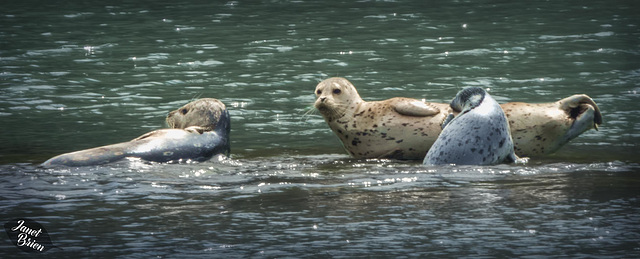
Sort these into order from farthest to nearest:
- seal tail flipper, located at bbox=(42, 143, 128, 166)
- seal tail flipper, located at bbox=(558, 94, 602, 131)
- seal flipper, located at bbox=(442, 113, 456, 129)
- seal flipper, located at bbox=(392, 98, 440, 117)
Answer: seal flipper, located at bbox=(392, 98, 440, 117) < seal tail flipper, located at bbox=(558, 94, 602, 131) < seal flipper, located at bbox=(442, 113, 456, 129) < seal tail flipper, located at bbox=(42, 143, 128, 166)

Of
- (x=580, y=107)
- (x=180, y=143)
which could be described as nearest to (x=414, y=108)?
(x=580, y=107)

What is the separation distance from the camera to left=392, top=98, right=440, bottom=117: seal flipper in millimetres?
11289

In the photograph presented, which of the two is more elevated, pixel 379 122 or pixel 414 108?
pixel 414 108

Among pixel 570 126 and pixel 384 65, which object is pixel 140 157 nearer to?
pixel 570 126

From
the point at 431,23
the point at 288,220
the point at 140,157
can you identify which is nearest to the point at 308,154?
the point at 140,157

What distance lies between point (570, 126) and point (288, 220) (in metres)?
4.11

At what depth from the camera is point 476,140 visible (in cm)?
1018

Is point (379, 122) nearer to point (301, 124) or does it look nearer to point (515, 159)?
point (515, 159)

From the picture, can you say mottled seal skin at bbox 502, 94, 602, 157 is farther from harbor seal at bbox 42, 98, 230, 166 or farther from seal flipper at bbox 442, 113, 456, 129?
harbor seal at bbox 42, 98, 230, 166

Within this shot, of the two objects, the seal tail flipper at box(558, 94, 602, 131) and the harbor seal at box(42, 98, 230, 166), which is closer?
→ the harbor seal at box(42, 98, 230, 166)

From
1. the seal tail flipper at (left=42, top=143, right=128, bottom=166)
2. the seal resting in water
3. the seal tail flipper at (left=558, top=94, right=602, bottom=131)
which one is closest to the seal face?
the seal resting in water

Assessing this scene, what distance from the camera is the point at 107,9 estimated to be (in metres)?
24.7

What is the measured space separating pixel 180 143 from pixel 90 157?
39.2 inches

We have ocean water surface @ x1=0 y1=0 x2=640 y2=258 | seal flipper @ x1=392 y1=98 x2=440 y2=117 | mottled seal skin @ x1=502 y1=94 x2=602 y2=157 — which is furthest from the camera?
seal flipper @ x1=392 y1=98 x2=440 y2=117
